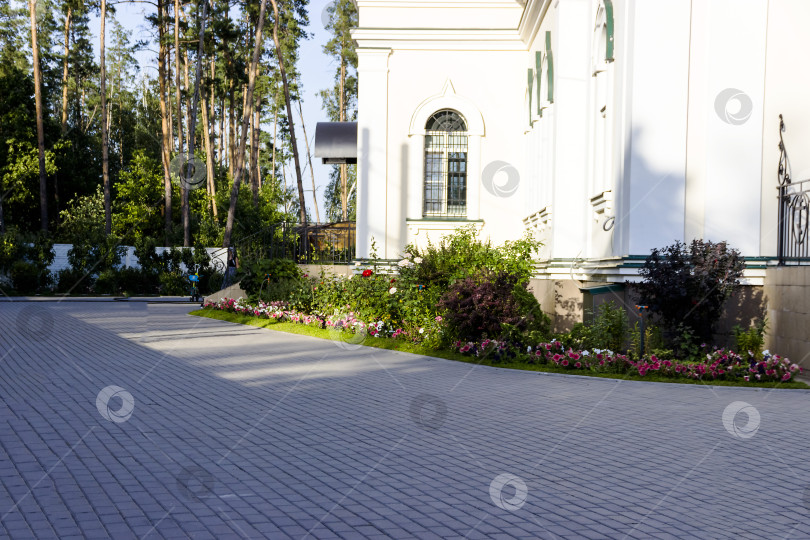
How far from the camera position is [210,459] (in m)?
6.06

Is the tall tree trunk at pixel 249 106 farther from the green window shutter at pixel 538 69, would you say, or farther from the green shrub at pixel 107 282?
the green window shutter at pixel 538 69

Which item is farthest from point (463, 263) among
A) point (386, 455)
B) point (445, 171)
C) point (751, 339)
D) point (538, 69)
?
point (386, 455)

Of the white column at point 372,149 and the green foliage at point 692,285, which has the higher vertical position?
the white column at point 372,149

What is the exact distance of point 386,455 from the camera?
6.28 meters

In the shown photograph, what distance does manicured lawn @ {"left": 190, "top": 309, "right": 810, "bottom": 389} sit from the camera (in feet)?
32.2

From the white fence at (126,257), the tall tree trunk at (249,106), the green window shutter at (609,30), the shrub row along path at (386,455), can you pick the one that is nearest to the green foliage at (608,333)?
the shrub row along path at (386,455)

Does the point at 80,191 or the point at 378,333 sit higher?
the point at 80,191

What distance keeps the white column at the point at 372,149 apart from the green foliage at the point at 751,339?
33.8 ft

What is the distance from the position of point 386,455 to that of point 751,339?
20.8ft

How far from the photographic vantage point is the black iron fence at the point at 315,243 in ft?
70.5

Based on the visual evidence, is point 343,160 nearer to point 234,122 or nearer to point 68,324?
point 68,324

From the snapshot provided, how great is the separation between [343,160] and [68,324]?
28.9 ft

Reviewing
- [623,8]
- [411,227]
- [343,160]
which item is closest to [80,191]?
[343,160]

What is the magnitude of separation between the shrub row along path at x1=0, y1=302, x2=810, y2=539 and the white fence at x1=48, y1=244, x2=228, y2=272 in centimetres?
2272
